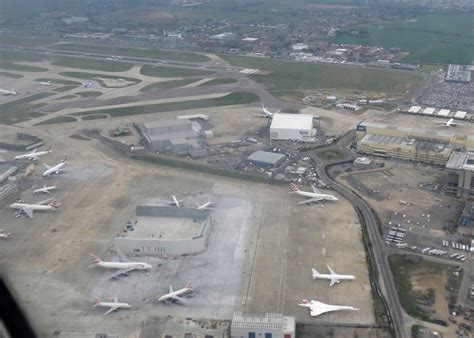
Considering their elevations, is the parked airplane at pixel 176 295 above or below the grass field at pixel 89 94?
below

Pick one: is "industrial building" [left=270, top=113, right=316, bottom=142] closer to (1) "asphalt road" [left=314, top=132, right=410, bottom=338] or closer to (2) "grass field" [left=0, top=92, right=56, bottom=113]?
(1) "asphalt road" [left=314, top=132, right=410, bottom=338]

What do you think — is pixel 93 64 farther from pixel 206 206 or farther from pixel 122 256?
pixel 122 256

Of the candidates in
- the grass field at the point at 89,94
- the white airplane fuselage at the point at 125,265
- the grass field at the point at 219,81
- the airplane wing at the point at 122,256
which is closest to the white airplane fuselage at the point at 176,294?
the white airplane fuselage at the point at 125,265

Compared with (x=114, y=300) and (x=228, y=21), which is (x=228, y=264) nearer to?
(x=114, y=300)

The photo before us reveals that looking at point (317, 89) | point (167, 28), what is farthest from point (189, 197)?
point (167, 28)

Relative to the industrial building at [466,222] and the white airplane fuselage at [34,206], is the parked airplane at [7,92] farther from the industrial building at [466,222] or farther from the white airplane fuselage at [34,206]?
the industrial building at [466,222]

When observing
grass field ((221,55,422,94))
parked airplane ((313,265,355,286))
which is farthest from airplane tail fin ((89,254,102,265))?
grass field ((221,55,422,94))
